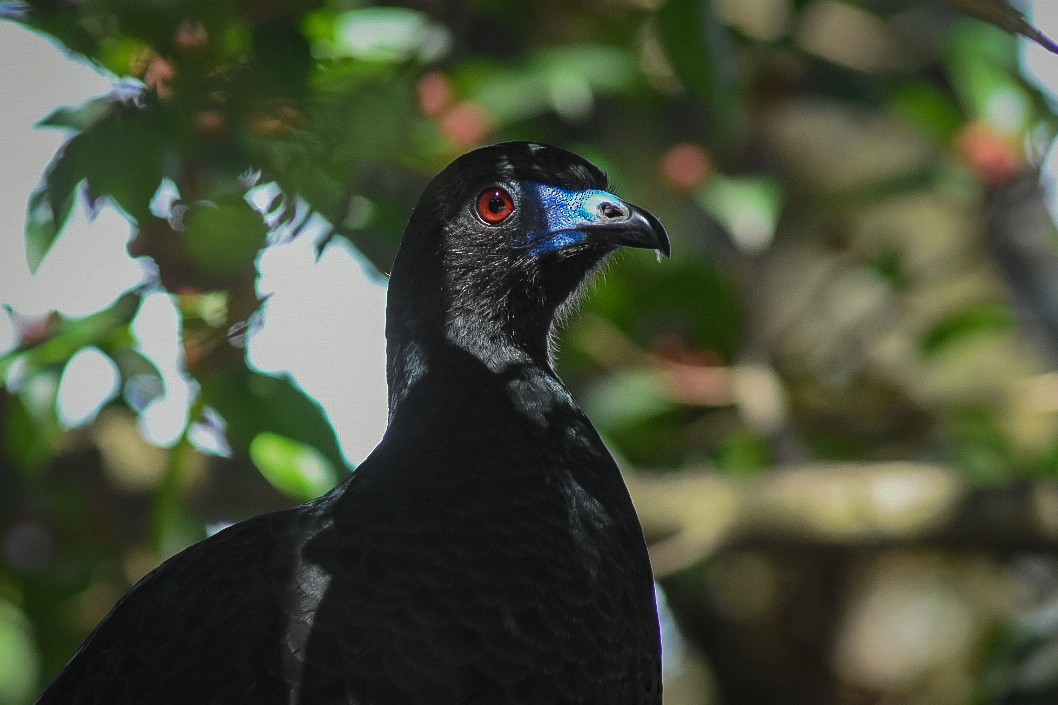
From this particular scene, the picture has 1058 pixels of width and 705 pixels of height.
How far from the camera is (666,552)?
12.5 ft

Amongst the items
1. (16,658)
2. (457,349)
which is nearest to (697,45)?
(457,349)

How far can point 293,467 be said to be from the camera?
2.66 m

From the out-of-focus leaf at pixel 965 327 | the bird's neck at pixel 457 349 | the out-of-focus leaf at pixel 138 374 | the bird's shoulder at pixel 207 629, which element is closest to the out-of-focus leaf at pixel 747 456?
the out-of-focus leaf at pixel 965 327

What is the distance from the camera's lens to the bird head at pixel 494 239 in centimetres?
260

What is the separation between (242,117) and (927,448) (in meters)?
3.05

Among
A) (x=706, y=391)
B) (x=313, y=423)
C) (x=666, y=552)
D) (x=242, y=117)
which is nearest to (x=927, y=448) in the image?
(x=706, y=391)

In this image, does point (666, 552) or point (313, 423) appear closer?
point (313, 423)

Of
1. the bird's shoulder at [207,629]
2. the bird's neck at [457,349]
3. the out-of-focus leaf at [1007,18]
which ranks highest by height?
the out-of-focus leaf at [1007,18]

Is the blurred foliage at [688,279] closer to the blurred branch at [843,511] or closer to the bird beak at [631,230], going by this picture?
the blurred branch at [843,511]

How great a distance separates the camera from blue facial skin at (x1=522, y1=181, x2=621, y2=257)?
2612 mm

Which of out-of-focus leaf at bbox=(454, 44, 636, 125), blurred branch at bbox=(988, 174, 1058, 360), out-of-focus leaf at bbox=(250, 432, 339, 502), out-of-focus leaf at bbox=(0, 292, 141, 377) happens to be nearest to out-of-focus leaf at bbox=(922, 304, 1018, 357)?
blurred branch at bbox=(988, 174, 1058, 360)

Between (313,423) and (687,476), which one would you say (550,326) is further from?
(687,476)

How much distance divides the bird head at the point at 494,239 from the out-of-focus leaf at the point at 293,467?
0.30 metres

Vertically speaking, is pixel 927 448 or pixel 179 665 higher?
pixel 179 665
